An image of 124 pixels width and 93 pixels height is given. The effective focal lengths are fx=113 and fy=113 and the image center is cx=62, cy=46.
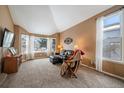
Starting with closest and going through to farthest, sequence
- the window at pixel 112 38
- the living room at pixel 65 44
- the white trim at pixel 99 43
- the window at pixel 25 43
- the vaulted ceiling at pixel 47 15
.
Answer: the living room at pixel 65 44 < the window at pixel 112 38 < the white trim at pixel 99 43 < the vaulted ceiling at pixel 47 15 < the window at pixel 25 43

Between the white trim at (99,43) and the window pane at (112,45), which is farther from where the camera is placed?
the white trim at (99,43)

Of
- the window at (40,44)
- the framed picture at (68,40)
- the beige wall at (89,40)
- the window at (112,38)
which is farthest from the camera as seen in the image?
the window at (40,44)

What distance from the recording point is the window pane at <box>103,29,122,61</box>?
3887 mm

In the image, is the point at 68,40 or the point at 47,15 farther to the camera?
the point at 68,40

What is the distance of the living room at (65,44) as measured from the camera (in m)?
3.56

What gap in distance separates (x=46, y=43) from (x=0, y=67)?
19.6ft

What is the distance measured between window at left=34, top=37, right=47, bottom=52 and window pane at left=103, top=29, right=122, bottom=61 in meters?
6.27

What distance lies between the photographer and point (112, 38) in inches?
165

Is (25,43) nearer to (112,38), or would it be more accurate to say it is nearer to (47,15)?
(47,15)

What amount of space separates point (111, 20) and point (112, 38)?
0.67 metres

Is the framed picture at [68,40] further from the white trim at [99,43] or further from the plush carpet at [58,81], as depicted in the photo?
the plush carpet at [58,81]

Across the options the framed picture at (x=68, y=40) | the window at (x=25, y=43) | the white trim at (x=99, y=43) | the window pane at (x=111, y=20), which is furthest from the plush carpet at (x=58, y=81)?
the window at (x=25, y=43)

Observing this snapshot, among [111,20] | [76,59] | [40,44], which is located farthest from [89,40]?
[40,44]
